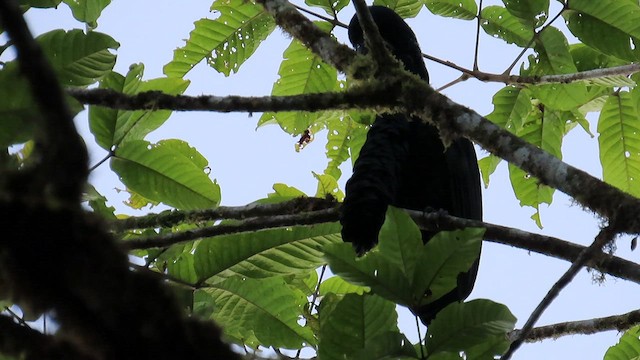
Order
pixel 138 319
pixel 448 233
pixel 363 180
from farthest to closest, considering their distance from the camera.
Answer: pixel 363 180 < pixel 448 233 < pixel 138 319

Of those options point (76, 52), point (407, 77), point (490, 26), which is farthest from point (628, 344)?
point (76, 52)

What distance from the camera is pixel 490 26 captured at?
10.4 ft

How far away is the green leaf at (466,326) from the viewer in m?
1.44

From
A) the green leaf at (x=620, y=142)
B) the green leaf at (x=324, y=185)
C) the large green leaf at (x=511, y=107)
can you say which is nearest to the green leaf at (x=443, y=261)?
the green leaf at (x=324, y=185)

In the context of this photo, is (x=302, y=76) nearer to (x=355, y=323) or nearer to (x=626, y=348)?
(x=626, y=348)

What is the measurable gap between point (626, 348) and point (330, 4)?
1708mm

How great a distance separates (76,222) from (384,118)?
6.44 ft

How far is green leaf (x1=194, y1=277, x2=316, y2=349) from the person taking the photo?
7.62ft

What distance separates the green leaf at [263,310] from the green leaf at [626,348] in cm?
107

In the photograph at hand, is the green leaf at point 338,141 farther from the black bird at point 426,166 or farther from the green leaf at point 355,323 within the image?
the green leaf at point 355,323

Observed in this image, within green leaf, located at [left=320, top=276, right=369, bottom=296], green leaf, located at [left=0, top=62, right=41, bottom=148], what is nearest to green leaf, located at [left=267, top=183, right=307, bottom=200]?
green leaf, located at [left=320, top=276, right=369, bottom=296]

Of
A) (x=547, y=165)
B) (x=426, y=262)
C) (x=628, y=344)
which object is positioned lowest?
(x=426, y=262)

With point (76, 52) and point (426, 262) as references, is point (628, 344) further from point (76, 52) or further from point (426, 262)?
point (76, 52)

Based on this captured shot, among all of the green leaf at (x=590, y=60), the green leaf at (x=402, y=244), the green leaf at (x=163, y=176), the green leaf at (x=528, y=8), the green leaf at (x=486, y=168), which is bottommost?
the green leaf at (x=402, y=244)
